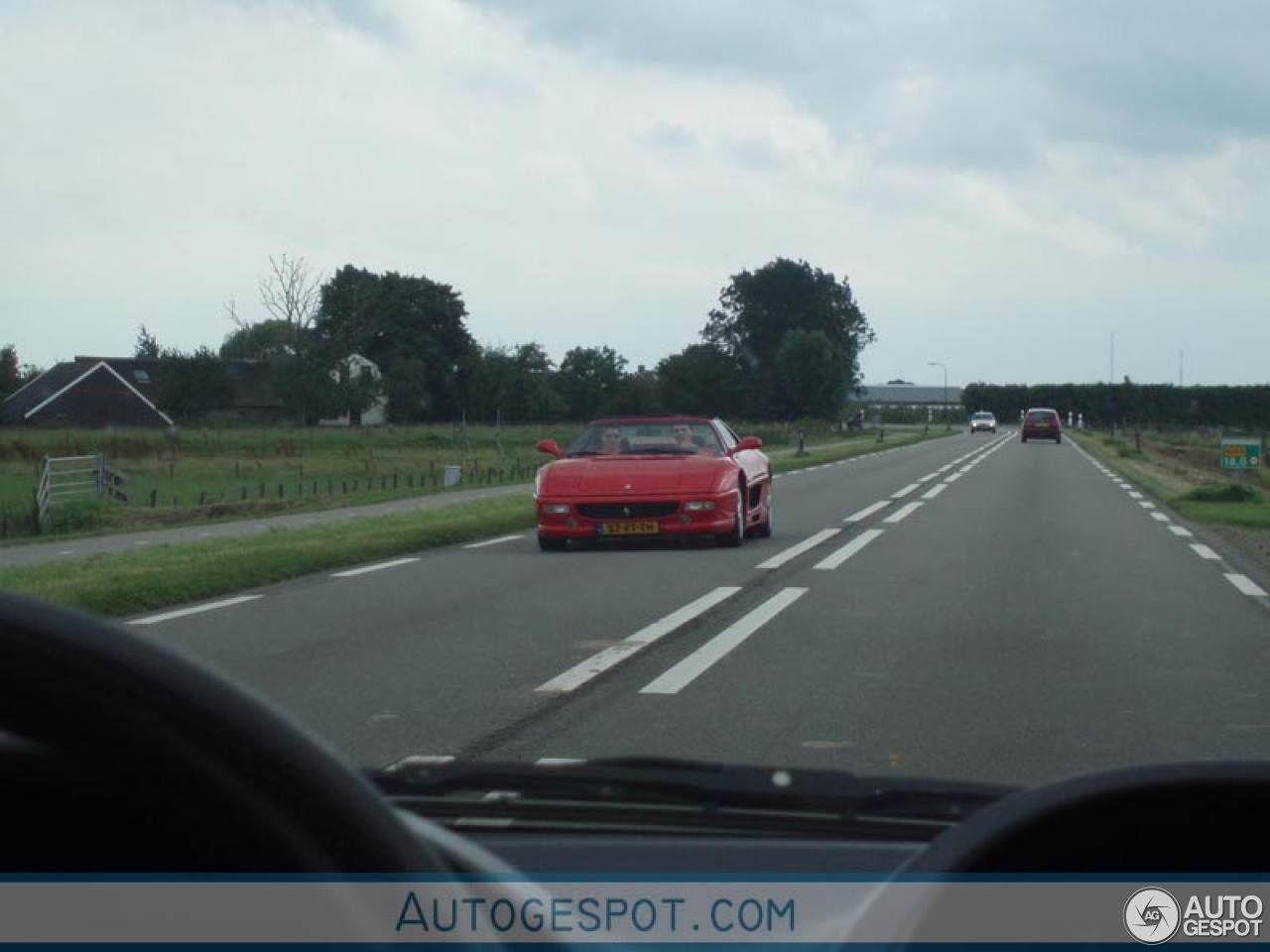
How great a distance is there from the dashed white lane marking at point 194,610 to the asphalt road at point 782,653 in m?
0.06

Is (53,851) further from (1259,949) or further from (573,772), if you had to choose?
(573,772)

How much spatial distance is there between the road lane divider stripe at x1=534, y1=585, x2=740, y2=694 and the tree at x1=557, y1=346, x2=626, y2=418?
183 ft

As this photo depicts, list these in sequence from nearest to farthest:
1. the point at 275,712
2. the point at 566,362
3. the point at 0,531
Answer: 1. the point at 275,712
2. the point at 0,531
3. the point at 566,362

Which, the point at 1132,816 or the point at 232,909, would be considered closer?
the point at 232,909

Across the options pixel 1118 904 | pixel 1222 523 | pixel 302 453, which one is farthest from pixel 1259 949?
pixel 302 453

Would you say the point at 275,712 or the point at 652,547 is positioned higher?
the point at 275,712

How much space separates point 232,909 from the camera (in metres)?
1.33

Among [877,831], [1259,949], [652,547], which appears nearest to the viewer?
[1259,949]

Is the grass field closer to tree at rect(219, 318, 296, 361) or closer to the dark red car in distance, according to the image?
the dark red car in distance

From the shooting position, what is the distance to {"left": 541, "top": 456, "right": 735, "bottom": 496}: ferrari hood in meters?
16.5

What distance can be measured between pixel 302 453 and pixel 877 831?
5477 centimetres

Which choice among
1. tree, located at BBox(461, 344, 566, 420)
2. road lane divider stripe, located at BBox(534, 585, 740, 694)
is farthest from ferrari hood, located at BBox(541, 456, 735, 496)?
tree, located at BBox(461, 344, 566, 420)

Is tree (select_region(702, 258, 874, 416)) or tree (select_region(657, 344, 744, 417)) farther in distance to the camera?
tree (select_region(702, 258, 874, 416))

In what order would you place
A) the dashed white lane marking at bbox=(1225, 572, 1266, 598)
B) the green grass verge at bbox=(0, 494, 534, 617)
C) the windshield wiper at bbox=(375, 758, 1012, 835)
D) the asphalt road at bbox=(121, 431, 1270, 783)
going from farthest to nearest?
1. the dashed white lane marking at bbox=(1225, 572, 1266, 598)
2. the green grass verge at bbox=(0, 494, 534, 617)
3. the asphalt road at bbox=(121, 431, 1270, 783)
4. the windshield wiper at bbox=(375, 758, 1012, 835)
